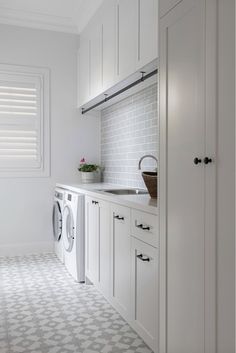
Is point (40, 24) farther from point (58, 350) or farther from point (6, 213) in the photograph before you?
point (58, 350)

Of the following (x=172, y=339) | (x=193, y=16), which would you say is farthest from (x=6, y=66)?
(x=172, y=339)

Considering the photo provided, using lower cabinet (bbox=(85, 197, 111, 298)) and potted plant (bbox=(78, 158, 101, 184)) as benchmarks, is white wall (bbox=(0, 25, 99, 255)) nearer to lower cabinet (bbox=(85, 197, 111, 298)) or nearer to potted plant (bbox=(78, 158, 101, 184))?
potted plant (bbox=(78, 158, 101, 184))

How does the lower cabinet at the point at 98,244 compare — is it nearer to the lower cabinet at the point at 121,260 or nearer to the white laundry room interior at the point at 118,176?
the white laundry room interior at the point at 118,176

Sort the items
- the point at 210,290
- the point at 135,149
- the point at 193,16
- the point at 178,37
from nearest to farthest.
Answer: the point at 210,290 → the point at 193,16 → the point at 178,37 → the point at 135,149

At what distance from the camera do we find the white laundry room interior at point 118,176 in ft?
4.55

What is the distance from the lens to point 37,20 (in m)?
4.62

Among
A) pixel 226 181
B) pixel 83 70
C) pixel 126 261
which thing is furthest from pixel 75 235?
pixel 226 181

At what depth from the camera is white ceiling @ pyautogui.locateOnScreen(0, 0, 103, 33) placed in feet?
14.0

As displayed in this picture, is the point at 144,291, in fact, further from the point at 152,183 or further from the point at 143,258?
the point at 152,183

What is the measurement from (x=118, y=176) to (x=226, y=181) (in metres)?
3.02

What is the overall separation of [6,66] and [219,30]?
3.78 metres

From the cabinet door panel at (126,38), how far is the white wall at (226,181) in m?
1.58

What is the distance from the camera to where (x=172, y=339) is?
5.73ft

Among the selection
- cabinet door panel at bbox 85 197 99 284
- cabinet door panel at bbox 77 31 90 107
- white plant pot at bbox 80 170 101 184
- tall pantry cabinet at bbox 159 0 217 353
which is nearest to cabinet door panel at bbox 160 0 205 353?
tall pantry cabinet at bbox 159 0 217 353
